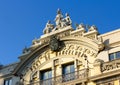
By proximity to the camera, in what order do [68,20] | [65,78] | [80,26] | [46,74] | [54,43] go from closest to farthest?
[65,78] → [80,26] → [54,43] → [46,74] → [68,20]

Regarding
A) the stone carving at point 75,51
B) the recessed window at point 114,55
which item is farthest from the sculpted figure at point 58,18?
the recessed window at point 114,55

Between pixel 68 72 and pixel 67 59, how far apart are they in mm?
1071

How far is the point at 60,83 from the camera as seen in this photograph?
3073cm

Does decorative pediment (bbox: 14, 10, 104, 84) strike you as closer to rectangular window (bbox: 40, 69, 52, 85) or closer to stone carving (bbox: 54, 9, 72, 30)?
stone carving (bbox: 54, 9, 72, 30)

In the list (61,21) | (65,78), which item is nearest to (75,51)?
(65,78)

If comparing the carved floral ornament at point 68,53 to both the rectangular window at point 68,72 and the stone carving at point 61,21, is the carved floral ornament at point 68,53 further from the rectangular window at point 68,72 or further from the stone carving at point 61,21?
the stone carving at point 61,21

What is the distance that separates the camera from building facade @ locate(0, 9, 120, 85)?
2923 centimetres

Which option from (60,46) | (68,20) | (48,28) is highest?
(68,20)

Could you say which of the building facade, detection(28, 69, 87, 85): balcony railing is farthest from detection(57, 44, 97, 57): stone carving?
detection(28, 69, 87, 85): balcony railing

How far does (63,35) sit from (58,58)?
2.01m

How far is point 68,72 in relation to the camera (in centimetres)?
3177

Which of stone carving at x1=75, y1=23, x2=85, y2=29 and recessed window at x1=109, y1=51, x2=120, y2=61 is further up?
stone carving at x1=75, y1=23, x2=85, y2=29

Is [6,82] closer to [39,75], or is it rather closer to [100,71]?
[39,75]

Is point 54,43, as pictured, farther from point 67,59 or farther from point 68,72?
point 68,72
